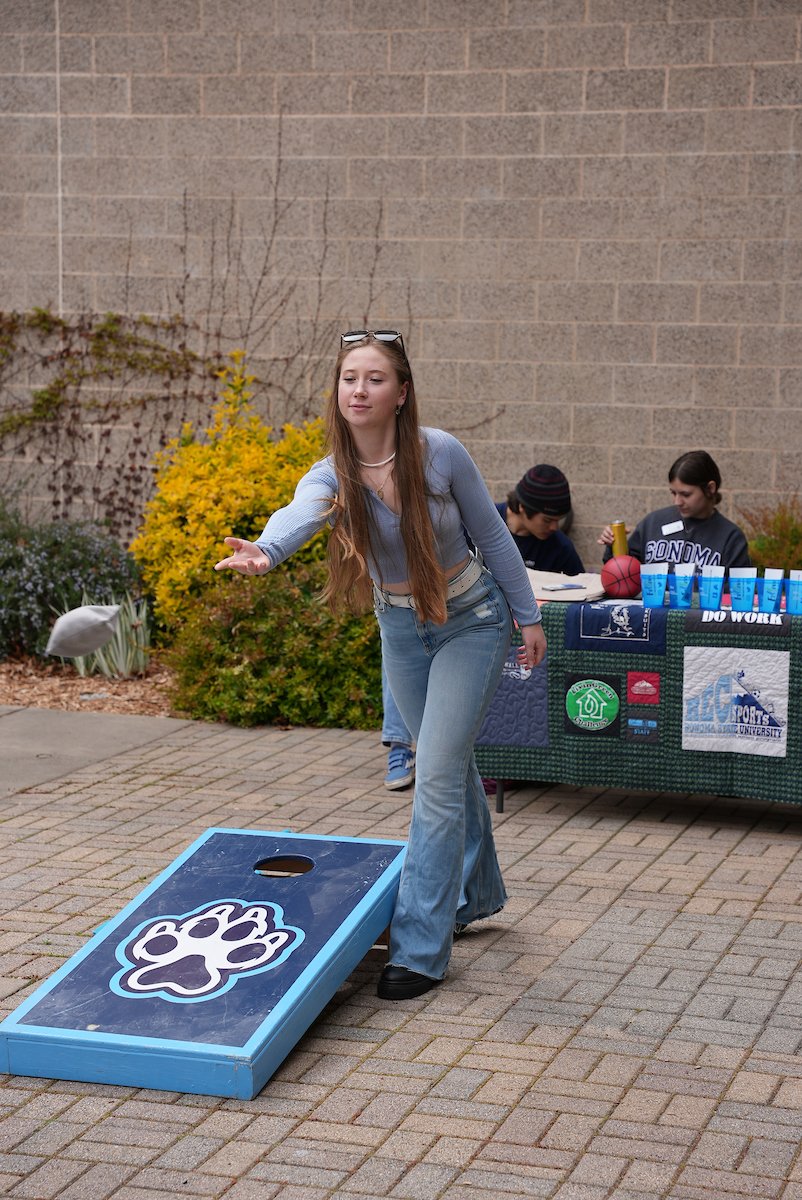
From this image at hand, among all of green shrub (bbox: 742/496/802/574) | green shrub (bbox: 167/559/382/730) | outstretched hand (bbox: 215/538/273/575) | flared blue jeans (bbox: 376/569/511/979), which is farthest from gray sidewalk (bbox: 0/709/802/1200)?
green shrub (bbox: 742/496/802/574)

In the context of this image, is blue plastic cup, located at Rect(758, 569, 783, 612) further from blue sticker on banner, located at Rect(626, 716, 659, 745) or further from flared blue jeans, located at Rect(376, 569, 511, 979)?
flared blue jeans, located at Rect(376, 569, 511, 979)

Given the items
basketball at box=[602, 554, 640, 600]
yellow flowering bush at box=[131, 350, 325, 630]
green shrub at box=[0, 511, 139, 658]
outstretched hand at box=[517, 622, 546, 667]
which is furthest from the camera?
green shrub at box=[0, 511, 139, 658]

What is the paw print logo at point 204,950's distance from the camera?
12.6 ft

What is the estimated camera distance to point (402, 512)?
13.2 ft

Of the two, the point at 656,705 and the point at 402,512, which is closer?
the point at 402,512

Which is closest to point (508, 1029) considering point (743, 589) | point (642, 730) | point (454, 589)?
point (454, 589)

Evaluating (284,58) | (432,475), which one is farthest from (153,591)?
(432,475)

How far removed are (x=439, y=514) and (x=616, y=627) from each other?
84.7 inches

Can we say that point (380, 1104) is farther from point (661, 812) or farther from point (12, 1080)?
point (661, 812)

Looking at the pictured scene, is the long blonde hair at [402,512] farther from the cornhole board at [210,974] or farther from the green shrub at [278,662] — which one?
the green shrub at [278,662]

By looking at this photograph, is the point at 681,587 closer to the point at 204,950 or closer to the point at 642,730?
the point at 642,730

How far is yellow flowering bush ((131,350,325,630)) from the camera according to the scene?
28.0ft

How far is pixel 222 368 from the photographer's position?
9.97 m

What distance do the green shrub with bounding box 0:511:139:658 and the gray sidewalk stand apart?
8.51 feet
